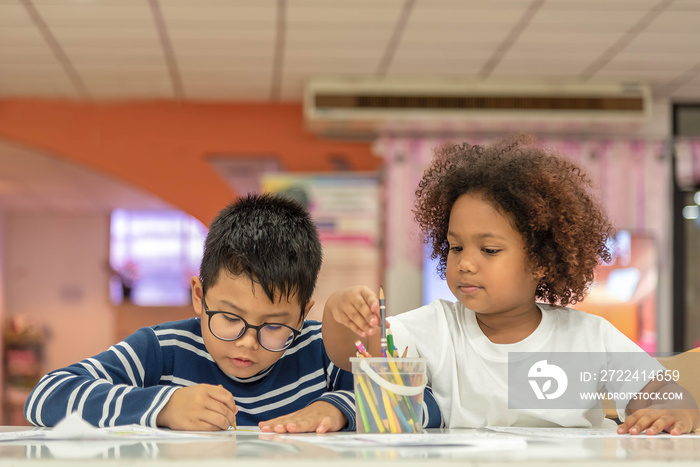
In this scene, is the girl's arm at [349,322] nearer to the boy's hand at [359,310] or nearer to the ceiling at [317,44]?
the boy's hand at [359,310]

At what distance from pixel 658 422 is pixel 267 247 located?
0.66 meters

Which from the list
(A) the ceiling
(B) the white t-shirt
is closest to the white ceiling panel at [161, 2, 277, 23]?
(A) the ceiling

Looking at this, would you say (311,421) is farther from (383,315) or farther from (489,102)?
(489,102)

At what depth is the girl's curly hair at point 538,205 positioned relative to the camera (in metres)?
1.34

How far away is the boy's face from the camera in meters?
1.17

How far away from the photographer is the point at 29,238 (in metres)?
10.2

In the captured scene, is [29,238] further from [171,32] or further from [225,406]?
[225,406]

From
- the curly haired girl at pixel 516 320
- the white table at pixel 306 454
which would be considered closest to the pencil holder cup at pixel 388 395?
the white table at pixel 306 454

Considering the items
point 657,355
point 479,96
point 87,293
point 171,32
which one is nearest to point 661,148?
point 479,96

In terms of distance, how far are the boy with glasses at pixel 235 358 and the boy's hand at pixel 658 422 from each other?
326mm

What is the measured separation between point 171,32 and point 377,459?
369 centimetres

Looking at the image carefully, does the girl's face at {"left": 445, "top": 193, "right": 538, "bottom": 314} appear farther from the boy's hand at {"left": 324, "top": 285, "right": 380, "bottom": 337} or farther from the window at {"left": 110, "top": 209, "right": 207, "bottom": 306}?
the window at {"left": 110, "top": 209, "right": 207, "bottom": 306}

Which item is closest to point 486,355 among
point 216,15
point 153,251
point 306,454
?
point 306,454

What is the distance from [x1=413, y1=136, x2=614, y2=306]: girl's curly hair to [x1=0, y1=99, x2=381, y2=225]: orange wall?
3.78m
